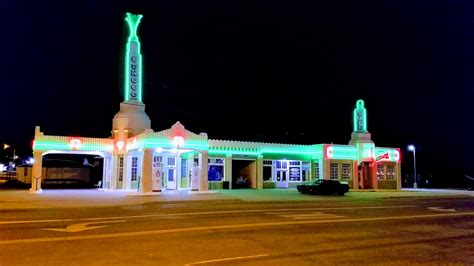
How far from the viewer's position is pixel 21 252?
31.1 ft

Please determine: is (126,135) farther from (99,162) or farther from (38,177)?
(99,162)

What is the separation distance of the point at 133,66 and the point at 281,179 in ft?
59.2

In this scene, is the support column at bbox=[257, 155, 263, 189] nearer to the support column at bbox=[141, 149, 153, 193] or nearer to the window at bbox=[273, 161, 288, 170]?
the window at bbox=[273, 161, 288, 170]

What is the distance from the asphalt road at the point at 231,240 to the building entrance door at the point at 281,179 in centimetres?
2682

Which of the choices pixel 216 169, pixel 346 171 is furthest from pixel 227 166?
pixel 346 171

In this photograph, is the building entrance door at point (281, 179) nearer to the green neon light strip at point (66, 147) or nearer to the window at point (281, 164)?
the window at point (281, 164)

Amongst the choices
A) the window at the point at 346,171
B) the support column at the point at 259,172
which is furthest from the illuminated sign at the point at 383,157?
the support column at the point at 259,172

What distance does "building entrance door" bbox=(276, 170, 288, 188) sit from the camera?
4421 cm

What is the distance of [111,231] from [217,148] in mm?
27891

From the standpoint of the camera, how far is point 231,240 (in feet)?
36.9

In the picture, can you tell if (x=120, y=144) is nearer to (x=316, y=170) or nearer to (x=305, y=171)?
(x=305, y=171)

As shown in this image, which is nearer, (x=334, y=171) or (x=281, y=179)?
(x=281, y=179)

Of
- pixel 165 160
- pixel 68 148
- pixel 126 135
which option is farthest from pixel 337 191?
pixel 68 148

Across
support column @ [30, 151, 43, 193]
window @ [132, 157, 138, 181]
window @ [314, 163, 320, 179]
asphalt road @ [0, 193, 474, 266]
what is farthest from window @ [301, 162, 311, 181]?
asphalt road @ [0, 193, 474, 266]
